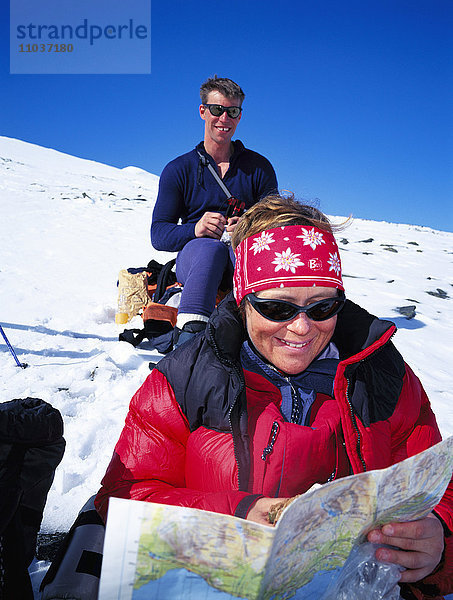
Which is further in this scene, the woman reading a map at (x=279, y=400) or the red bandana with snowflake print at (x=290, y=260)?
the red bandana with snowflake print at (x=290, y=260)

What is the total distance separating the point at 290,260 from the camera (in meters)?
1.63

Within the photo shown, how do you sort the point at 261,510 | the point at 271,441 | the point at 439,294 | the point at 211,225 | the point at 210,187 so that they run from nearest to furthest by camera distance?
1. the point at 261,510
2. the point at 271,441
3. the point at 211,225
4. the point at 210,187
5. the point at 439,294

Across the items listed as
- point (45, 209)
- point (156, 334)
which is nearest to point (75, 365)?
point (156, 334)

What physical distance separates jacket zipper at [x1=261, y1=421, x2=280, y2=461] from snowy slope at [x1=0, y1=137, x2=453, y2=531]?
1.13m

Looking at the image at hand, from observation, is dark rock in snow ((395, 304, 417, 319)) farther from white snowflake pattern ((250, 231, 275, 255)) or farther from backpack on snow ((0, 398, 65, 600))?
backpack on snow ((0, 398, 65, 600))

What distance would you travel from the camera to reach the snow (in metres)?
2.74

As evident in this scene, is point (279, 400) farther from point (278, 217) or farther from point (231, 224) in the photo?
point (231, 224)

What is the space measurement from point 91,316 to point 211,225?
8.25 ft

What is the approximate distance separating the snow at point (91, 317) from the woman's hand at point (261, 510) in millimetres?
1228

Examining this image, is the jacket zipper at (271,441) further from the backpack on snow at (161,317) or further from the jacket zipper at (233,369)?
the backpack on snow at (161,317)

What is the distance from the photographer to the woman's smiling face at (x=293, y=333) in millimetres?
1612

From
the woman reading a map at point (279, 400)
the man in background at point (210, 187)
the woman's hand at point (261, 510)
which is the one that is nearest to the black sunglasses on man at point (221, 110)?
the man in background at point (210, 187)

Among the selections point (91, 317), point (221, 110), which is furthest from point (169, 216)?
point (91, 317)

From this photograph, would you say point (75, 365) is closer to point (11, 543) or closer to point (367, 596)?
point (11, 543)
